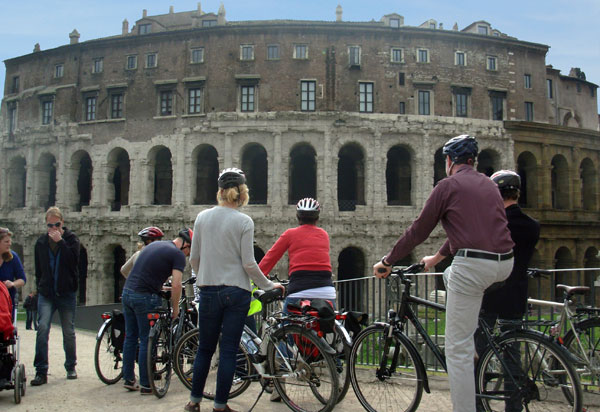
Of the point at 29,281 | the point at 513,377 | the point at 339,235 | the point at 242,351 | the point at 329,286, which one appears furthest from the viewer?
the point at 29,281

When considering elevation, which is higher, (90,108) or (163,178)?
(90,108)

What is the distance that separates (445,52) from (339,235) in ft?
38.3

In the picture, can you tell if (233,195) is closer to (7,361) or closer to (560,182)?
(7,361)

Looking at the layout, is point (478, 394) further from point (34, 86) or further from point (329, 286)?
point (34, 86)

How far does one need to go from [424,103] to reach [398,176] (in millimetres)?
4141

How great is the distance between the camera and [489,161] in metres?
29.7

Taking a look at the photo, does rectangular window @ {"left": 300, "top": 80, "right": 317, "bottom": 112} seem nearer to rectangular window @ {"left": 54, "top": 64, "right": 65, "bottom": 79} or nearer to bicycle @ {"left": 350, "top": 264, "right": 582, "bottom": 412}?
rectangular window @ {"left": 54, "top": 64, "right": 65, "bottom": 79}

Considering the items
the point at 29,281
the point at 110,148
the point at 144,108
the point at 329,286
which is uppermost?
the point at 144,108

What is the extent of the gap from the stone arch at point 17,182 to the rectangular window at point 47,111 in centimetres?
301

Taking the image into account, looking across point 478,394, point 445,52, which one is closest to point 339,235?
point 445,52

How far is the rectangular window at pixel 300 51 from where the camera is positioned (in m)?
28.4

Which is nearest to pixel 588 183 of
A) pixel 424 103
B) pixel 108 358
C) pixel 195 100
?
pixel 424 103

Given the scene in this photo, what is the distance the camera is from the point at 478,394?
422cm

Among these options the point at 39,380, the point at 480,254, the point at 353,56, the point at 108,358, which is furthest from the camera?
the point at 353,56
